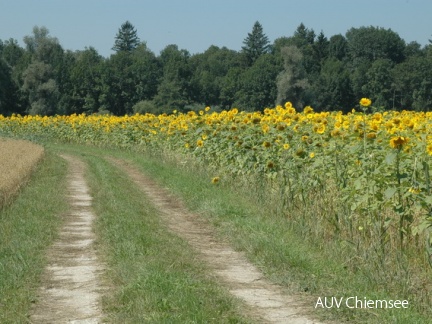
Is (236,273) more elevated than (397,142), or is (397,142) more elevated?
(397,142)

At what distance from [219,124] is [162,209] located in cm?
461

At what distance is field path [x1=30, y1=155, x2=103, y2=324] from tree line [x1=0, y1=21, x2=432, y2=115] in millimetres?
34131

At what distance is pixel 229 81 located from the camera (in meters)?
82.6

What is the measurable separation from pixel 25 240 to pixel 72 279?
2202 mm

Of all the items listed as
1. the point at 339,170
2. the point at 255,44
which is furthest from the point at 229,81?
the point at 339,170

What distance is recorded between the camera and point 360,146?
399 inches

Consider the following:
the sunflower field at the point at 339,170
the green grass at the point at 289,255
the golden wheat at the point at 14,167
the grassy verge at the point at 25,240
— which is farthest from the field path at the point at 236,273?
the golden wheat at the point at 14,167

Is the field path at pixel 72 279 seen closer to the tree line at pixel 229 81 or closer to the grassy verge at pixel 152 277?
the grassy verge at pixel 152 277

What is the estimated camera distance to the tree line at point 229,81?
55.1 m

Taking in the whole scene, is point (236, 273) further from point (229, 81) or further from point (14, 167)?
point (229, 81)

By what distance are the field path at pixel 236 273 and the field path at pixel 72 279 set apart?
1375 millimetres

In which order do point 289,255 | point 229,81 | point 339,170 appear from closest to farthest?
point 289,255 → point 339,170 → point 229,81

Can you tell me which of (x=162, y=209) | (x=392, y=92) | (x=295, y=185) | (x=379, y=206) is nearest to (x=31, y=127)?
(x=392, y=92)

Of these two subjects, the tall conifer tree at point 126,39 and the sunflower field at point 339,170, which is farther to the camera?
the tall conifer tree at point 126,39
